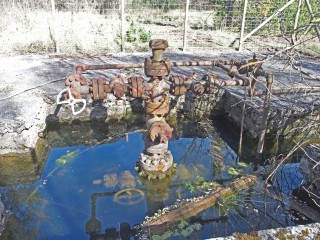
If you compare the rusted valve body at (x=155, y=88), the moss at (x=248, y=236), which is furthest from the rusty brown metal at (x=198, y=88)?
the moss at (x=248, y=236)

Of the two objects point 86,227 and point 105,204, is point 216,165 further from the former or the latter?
point 86,227

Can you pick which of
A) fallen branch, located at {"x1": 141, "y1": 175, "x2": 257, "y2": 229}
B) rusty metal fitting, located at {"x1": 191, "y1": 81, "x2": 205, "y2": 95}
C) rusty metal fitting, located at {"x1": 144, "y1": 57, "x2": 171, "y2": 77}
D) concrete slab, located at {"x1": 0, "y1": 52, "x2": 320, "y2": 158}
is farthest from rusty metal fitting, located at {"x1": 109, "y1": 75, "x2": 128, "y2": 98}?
concrete slab, located at {"x1": 0, "y1": 52, "x2": 320, "y2": 158}

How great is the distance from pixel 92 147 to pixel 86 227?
1.37 meters

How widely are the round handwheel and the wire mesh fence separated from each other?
13.6 ft

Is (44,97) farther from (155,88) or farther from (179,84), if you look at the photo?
(179,84)

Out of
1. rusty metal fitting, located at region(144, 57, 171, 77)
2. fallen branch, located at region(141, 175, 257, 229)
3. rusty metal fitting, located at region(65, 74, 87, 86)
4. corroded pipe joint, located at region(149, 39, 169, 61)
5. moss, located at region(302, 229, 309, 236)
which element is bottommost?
fallen branch, located at region(141, 175, 257, 229)

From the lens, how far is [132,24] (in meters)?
7.28

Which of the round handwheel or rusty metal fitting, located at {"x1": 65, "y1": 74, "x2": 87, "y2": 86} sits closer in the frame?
rusty metal fitting, located at {"x1": 65, "y1": 74, "x2": 87, "y2": 86}

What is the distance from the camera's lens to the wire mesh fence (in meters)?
6.87

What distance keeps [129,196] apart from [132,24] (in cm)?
515

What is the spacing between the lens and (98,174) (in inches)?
129

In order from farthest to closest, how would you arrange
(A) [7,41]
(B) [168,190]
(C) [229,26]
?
(C) [229,26], (A) [7,41], (B) [168,190]

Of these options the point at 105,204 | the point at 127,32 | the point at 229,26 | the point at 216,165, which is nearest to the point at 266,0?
the point at 229,26

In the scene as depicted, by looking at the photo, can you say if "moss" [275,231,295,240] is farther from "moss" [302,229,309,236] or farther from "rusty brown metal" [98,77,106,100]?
"rusty brown metal" [98,77,106,100]
